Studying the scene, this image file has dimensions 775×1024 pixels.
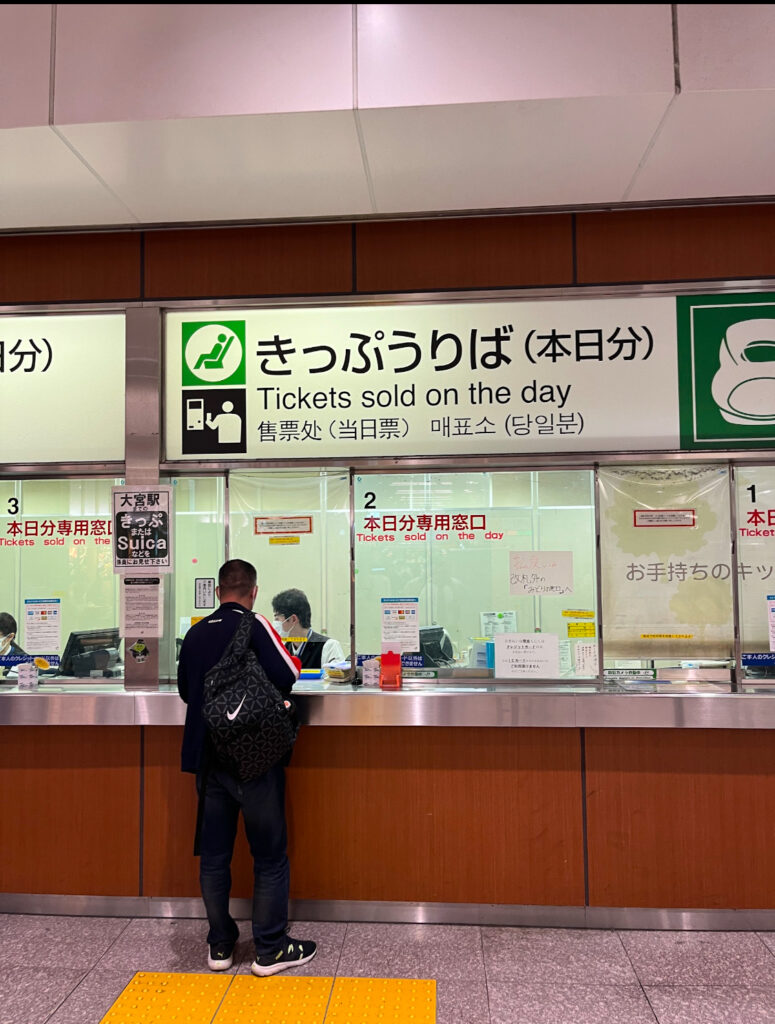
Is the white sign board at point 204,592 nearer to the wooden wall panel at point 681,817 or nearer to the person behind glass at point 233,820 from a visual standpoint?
the person behind glass at point 233,820

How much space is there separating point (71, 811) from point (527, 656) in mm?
2329

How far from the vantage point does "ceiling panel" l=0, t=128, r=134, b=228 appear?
293 centimetres

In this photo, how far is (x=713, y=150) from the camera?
304cm

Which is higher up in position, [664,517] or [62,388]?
[62,388]

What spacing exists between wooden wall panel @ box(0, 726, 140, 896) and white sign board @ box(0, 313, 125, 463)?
4.63ft

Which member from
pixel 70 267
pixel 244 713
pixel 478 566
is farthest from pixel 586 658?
pixel 70 267

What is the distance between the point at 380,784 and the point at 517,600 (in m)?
1.10

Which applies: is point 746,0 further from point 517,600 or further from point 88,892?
point 88,892

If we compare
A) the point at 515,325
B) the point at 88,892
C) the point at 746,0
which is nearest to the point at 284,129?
the point at 515,325

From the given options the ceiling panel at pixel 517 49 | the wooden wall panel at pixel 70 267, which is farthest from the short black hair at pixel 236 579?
the ceiling panel at pixel 517 49

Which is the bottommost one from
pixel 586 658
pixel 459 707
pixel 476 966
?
pixel 476 966

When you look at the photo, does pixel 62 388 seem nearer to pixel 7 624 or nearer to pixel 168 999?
pixel 7 624

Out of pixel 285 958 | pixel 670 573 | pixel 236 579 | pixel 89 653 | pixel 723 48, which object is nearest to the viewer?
pixel 723 48

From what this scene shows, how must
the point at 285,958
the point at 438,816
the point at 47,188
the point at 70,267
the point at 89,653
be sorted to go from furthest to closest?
the point at 89,653 → the point at 70,267 → the point at 438,816 → the point at 47,188 → the point at 285,958
